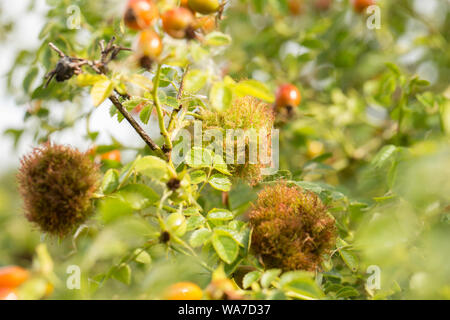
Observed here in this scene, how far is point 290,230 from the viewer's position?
4.08ft

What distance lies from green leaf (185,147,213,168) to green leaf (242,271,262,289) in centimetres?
37

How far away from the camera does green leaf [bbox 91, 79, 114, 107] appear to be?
3.61ft

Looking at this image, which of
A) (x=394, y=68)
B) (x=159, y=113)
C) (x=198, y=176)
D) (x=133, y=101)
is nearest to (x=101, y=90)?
(x=159, y=113)

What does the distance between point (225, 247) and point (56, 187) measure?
56 centimetres

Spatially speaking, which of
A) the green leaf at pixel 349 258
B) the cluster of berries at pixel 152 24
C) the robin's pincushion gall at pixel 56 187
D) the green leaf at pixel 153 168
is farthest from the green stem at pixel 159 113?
the green leaf at pixel 349 258

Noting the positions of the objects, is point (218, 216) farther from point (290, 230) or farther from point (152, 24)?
point (152, 24)

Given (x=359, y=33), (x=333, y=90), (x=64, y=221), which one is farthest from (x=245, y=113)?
(x=359, y=33)

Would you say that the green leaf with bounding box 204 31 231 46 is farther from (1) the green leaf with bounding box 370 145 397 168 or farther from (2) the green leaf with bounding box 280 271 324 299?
(1) the green leaf with bounding box 370 145 397 168

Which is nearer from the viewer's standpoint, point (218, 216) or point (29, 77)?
point (218, 216)

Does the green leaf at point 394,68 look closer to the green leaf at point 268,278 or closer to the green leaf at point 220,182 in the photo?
the green leaf at point 220,182

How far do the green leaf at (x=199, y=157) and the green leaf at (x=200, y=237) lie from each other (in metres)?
0.21

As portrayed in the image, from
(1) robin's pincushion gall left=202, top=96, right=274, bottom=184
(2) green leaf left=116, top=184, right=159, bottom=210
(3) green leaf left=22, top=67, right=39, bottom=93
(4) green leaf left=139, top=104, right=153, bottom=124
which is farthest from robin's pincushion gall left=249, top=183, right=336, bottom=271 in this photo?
(3) green leaf left=22, top=67, right=39, bottom=93

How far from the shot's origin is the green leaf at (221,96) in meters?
1.11

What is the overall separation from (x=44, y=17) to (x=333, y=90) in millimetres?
1866
